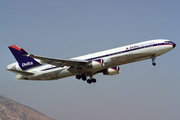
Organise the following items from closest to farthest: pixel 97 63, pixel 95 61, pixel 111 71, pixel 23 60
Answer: pixel 97 63
pixel 95 61
pixel 23 60
pixel 111 71

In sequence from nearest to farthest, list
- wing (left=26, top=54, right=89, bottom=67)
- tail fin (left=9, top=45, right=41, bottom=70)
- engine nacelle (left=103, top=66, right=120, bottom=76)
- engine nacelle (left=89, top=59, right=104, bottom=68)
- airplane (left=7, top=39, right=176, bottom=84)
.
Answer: wing (left=26, top=54, right=89, bottom=67) → engine nacelle (left=89, top=59, right=104, bottom=68) → airplane (left=7, top=39, right=176, bottom=84) → tail fin (left=9, top=45, right=41, bottom=70) → engine nacelle (left=103, top=66, right=120, bottom=76)

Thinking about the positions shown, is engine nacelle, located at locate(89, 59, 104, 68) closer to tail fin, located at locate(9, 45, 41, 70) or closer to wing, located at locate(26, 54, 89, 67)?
wing, located at locate(26, 54, 89, 67)

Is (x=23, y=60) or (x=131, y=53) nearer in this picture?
(x=131, y=53)

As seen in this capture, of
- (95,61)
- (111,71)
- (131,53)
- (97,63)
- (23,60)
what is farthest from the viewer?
(111,71)

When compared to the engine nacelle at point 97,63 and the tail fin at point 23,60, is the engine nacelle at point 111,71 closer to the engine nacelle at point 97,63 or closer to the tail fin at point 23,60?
the engine nacelle at point 97,63

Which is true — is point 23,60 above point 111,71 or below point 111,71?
above

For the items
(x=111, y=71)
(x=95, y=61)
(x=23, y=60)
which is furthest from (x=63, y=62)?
(x=111, y=71)

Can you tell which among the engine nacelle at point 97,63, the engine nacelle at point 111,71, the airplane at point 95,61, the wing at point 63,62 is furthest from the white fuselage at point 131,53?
the engine nacelle at point 111,71

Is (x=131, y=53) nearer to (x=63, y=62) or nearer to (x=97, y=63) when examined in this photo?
(x=97, y=63)

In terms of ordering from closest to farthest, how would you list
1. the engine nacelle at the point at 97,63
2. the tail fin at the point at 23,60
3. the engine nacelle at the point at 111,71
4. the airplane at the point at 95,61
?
the engine nacelle at the point at 97,63
the airplane at the point at 95,61
the tail fin at the point at 23,60
the engine nacelle at the point at 111,71

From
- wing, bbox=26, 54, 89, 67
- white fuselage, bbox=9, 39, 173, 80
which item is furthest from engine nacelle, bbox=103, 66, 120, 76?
wing, bbox=26, 54, 89, 67

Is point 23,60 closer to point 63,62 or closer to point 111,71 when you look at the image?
point 63,62

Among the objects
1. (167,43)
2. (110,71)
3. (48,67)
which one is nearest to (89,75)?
(110,71)

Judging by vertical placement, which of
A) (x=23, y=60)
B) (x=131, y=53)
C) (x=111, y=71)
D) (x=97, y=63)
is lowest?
(x=97, y=63)
